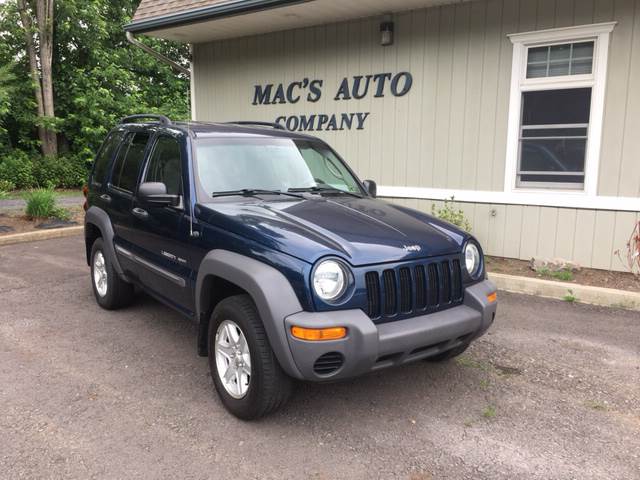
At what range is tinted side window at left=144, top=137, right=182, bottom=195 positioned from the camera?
4.11 meters

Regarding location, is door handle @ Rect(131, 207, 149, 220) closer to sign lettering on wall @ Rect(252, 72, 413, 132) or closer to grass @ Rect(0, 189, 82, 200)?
sign lettering on wall @ Rect(252, 72, 413, 132)

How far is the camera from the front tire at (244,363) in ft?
10.1

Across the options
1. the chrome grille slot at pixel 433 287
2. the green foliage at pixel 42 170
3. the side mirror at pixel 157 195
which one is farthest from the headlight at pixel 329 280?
the green foliage at pixel 42 170

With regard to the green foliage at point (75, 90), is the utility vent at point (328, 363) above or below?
below

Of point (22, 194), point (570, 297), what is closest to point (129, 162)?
point (570, 297)

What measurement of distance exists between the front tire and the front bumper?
25 cm

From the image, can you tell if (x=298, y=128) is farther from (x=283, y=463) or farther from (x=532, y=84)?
(x=283, y=463)

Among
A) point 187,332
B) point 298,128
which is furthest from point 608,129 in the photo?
point 187,332

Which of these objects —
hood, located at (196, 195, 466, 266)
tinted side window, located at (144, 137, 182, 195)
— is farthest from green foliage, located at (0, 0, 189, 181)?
hood, located at (196, 195, 466, 266)

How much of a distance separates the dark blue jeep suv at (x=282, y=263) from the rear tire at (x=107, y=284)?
0.54m

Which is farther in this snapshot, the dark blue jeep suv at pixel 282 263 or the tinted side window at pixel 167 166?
the tinted side window at pixel 167 166

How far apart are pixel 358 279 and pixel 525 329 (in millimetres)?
2749

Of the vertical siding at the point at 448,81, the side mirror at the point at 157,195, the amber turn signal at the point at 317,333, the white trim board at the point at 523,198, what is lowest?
the amber turn signal at the point at 317,333

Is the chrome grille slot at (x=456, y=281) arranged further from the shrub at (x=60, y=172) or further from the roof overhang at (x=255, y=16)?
the shrub at (x=60, y=172)
